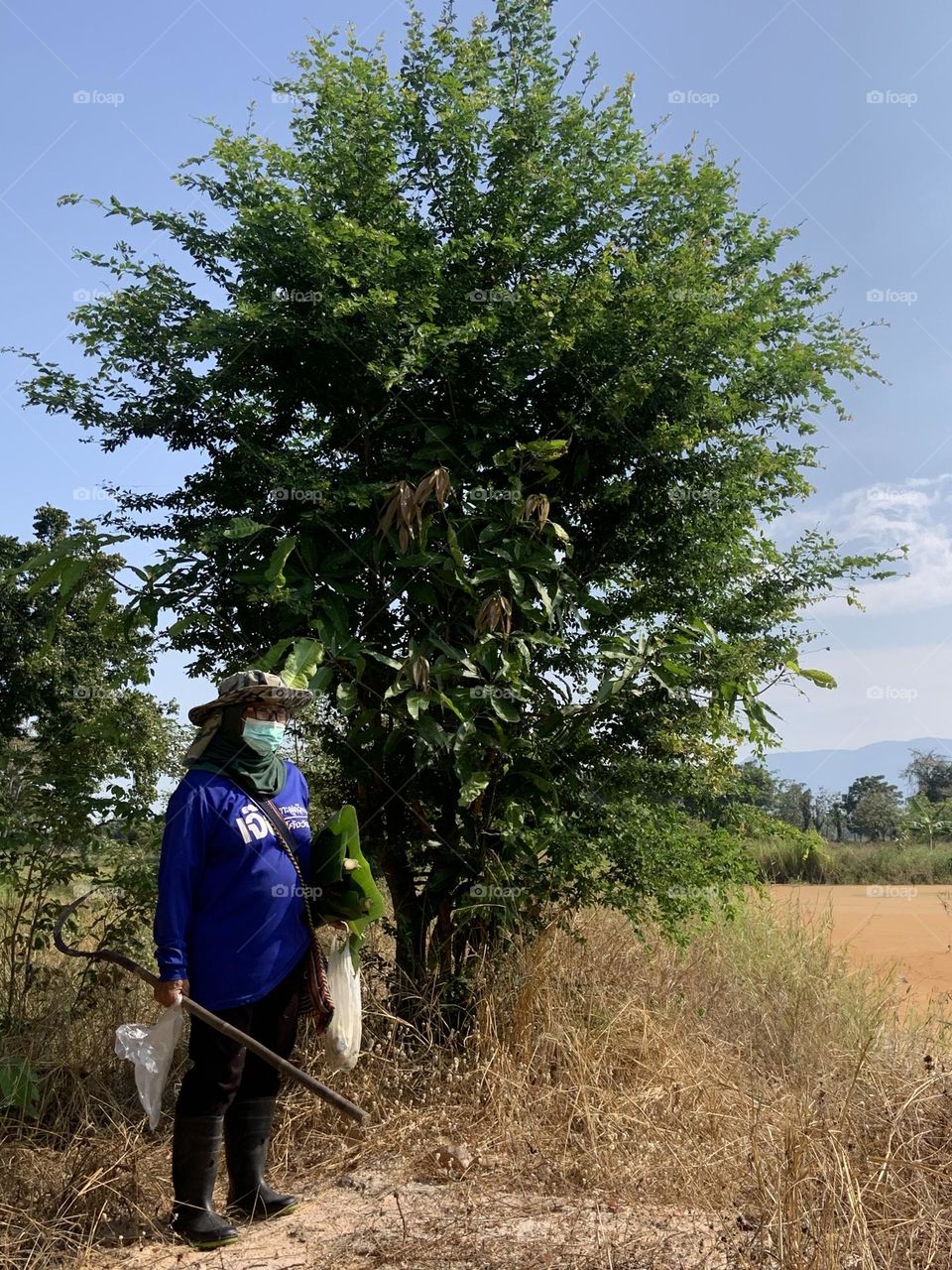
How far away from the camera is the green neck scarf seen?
13.9ft

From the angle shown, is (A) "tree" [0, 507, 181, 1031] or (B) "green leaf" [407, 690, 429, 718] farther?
(A) "tree" [0, 507, 181, 1031]

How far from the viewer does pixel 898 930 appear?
13.1m

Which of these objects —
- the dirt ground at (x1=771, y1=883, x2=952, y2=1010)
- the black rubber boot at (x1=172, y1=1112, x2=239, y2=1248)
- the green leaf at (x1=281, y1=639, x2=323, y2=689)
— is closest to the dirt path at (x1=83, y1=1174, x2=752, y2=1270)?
the black rubber boot at (x1=172, y1=1112, x2=239, y2=1248)

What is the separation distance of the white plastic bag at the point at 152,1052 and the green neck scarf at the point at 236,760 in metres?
0.89

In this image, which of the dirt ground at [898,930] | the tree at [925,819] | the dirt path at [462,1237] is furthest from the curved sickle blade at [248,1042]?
the dirt ground at [898,930]

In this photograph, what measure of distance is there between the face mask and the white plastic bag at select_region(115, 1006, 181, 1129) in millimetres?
1010

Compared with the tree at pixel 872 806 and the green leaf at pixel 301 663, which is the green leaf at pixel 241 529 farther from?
the tree at pixel 872 806

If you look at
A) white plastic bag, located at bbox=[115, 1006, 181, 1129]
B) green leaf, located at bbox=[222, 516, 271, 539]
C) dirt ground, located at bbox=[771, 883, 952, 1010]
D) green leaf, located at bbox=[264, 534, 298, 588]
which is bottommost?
dirt ground, located at bbox=[771, 883, 952, 1010]

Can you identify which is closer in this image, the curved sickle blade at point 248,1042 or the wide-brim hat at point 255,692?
the curved sickle blade at point 248,1042

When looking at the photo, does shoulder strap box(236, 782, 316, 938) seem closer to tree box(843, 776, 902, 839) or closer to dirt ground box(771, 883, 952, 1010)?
dirt ground box(771, 883, 952, 1010)

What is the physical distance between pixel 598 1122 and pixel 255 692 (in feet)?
7.39

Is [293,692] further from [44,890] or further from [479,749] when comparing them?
[44,890]

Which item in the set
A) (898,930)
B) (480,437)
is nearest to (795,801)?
(898,930)

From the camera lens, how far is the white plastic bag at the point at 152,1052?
3822mm
